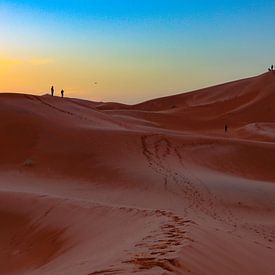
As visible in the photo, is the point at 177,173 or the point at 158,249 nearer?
the point at 158,249

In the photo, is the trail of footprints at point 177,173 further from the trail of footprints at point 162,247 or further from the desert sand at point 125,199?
the trail of footprints at point 162,247

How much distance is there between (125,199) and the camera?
39.5 feet

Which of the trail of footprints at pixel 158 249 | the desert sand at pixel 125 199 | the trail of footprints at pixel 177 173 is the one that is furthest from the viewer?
the trail of footprints at pixel 177 173

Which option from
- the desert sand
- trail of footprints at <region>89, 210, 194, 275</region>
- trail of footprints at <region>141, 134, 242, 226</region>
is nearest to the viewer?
trail of footprints at <region>89, 210, 194, 275</region>

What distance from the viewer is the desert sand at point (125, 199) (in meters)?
6.16

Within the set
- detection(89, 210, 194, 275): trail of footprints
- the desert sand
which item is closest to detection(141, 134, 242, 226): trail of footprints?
the desert sand

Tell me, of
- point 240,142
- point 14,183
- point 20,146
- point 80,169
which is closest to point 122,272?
point 14,183

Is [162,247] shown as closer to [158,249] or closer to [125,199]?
[158,249]

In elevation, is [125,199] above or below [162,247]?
below

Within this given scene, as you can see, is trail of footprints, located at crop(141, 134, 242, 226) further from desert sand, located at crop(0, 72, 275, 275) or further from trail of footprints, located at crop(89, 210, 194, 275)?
trail of footprints, located at crop(89, 210, 194, 275)

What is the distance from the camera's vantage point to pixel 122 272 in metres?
4.99

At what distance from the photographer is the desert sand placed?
20.2ft

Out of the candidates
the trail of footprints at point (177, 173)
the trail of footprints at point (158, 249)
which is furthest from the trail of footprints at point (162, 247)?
the trail of footprints at point (177, 173)

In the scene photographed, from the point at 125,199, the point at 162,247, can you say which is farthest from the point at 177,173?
the point at 162,247
